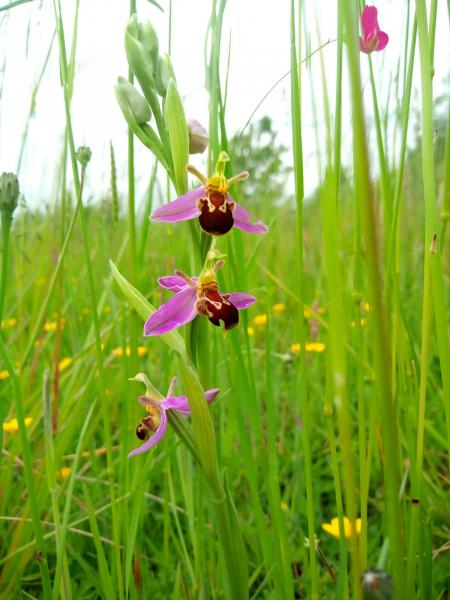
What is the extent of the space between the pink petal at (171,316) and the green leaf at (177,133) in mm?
150

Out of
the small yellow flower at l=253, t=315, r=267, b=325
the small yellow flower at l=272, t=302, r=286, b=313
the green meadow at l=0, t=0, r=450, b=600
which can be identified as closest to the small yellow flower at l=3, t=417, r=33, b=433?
the green meadow at l=0, t=0, r=450, b=600

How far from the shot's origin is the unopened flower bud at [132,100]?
2.62 feet

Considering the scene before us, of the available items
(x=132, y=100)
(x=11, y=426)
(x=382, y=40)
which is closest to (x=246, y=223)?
(x=132, y=100)

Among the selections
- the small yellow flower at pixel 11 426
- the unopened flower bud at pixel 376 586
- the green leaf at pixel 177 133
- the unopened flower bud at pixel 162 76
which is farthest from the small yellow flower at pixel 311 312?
the small yellow flower at pixel 11 426

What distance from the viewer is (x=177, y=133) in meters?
0.76

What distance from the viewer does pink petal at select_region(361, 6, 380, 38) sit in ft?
2.64

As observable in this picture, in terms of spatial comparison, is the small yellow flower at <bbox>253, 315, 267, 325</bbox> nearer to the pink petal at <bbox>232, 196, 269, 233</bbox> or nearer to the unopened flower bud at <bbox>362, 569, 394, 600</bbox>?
the pink petal at <bbox>232, 196, 269, 233</bbox>

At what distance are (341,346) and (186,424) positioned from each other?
1.47 ft

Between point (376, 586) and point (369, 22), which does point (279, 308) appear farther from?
point (376, 586)

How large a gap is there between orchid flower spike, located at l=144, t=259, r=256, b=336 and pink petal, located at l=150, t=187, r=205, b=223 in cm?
7

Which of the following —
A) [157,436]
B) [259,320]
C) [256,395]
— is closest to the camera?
[157,436]

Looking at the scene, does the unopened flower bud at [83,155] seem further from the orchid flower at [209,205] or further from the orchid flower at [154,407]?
the orchid flower at [154,407]

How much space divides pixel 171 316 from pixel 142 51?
365 mm

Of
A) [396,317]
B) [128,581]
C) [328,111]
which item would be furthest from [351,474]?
[128,581]
